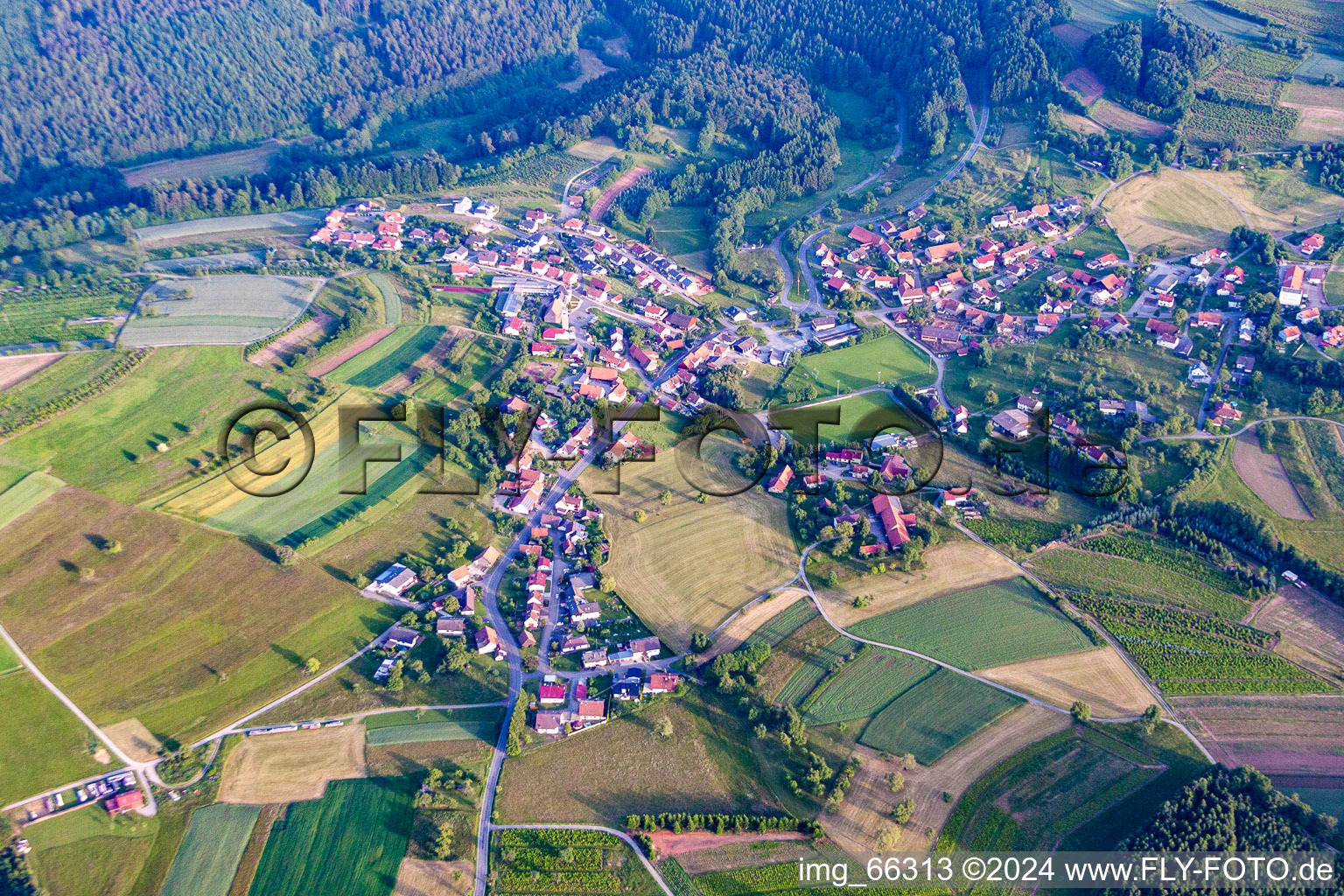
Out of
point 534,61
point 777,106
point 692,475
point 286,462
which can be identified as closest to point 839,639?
point 692,475

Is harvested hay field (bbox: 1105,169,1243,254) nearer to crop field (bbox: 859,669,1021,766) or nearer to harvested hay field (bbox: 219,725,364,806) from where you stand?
crop field (bbox: 859,669,1021,766)

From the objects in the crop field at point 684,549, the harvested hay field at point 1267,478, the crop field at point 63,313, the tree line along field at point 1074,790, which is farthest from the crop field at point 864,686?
the crop field at point 63,313

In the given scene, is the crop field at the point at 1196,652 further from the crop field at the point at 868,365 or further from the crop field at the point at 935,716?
the crop field at the point at 868,365

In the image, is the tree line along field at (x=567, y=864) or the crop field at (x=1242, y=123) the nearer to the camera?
the tree line along field at (x=567, y=864)

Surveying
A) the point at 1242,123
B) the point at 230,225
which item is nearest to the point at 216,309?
the point at 230,225

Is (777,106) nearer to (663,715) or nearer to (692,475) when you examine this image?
(692,475)
